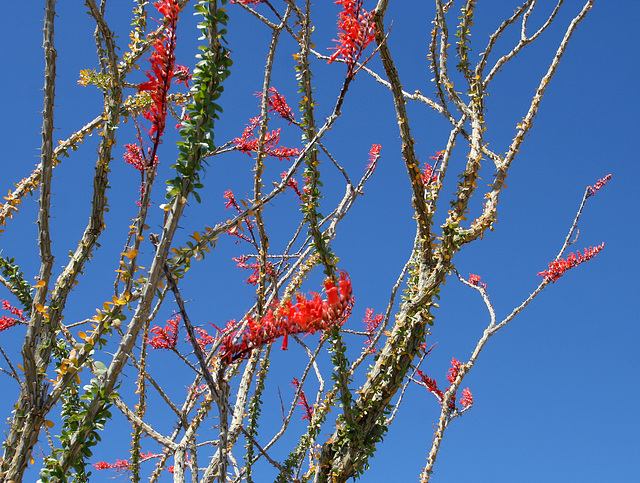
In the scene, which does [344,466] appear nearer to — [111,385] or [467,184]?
[111,385]

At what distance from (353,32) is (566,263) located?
12.7ft

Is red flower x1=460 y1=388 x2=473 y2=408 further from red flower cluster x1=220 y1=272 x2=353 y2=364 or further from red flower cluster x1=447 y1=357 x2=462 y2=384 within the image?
red flower cluster x1=220 y1=272 x2=353 y2=364

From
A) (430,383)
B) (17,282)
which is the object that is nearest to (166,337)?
(17,282)

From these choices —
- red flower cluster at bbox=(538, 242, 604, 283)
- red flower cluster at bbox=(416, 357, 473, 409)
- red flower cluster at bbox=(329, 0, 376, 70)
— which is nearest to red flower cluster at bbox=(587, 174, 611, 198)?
red flower cluster at bbox=(538, 242, 604, 283)

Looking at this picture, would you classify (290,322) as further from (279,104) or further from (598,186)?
(598,186)

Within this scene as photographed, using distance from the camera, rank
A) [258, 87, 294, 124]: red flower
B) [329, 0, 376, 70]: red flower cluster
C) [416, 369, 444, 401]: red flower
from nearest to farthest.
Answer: [329, 0, 376, 70]: red flower cluster < [258, 87, 294, 124]: red flower < [416, 369, 444, 401]: red flower

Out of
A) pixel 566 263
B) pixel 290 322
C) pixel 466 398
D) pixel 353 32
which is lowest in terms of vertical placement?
pixel 290 322

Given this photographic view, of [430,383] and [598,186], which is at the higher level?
[598,186]

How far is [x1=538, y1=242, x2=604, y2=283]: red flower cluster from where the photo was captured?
499 centimetres

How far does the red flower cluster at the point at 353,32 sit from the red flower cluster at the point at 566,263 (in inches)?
139

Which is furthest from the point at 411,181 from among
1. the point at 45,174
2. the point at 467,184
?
the point at 45,174

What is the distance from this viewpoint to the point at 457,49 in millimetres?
4461

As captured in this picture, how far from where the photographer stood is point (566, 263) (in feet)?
16.9

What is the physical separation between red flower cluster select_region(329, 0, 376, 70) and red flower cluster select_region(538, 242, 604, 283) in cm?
353
